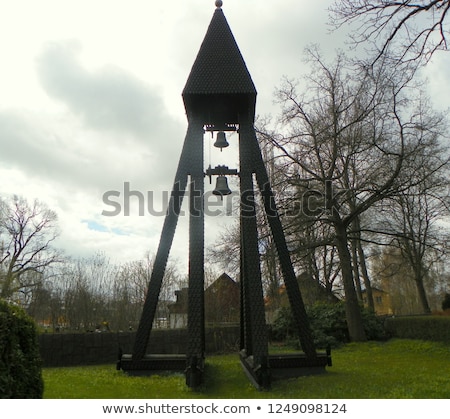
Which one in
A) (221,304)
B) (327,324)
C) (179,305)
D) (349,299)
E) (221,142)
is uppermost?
(221,142)

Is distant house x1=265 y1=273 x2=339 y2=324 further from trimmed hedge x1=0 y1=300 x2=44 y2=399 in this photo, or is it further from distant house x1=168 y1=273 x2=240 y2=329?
trimmed hedge x1=0 y1=300 x2=44 y2=399

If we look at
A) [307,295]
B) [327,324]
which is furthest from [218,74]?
[307,295]

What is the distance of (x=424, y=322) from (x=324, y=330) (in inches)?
155

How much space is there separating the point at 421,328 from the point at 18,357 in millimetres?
15823

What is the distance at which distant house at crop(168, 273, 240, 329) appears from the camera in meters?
20.1

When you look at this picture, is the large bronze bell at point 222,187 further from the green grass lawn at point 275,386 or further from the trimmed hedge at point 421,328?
the trimmed hedge at point 421,328

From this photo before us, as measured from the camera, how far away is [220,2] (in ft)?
30.3

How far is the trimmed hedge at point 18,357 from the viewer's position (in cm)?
338

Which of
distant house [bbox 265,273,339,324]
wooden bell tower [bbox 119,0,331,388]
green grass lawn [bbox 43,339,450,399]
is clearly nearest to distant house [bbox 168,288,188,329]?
distant house [bbox 265,273,339,324]

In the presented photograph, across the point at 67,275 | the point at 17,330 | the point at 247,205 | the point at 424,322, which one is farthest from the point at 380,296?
the point at 17,330

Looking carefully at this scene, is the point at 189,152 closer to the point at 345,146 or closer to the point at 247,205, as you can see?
the point at 247,205

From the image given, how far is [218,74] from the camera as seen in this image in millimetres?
8219

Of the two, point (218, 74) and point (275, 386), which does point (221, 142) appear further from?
point (275, 386)

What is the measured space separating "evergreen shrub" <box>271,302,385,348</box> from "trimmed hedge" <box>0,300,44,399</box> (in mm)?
12724
